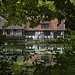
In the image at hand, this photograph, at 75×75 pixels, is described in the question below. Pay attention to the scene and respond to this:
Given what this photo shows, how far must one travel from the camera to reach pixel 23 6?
2344mm

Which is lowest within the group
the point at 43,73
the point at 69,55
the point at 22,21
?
the point at 43,73

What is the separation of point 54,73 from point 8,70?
1.56 feet

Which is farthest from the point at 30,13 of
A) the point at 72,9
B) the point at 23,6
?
the point at 72,9

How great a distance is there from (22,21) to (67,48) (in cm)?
101

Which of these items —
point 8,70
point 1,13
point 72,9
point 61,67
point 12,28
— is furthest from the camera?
point 12,28

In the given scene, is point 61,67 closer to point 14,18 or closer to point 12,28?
point 14,18

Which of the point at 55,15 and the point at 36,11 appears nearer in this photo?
the point at 55,15

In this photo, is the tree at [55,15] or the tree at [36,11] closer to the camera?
the tree at [55,15]

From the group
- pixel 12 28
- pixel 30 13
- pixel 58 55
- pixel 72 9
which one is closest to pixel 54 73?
pixel 58 55

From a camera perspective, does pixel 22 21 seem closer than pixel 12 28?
Yes

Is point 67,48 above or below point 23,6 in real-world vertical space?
below

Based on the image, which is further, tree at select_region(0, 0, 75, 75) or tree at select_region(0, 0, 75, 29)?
tree at select_region(0, 0, 75, 29)

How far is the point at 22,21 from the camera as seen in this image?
259 centimetres

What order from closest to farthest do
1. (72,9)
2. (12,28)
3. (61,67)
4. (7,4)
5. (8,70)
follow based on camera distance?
(8,70) < (61,67) < (72,9) < (7,4) < (12,28)
